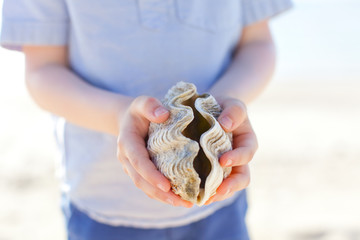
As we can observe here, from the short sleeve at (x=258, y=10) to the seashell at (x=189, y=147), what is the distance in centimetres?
62

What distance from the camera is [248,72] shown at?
5.41ft

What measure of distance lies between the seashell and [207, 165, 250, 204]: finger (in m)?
0.02

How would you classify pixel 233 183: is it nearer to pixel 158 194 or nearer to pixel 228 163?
pixel 228 163

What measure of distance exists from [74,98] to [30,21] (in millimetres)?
290

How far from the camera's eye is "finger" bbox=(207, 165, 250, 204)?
1.13 meters

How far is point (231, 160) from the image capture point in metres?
1.11

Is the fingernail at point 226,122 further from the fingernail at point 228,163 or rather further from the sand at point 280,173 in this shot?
the sand at point 280,173

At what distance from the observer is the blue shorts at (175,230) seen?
1.64 m

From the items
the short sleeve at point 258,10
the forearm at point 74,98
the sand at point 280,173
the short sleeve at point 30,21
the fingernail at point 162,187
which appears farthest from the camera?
the sand at point 280,173

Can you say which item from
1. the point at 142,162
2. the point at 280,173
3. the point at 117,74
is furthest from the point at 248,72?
the point at 280,173

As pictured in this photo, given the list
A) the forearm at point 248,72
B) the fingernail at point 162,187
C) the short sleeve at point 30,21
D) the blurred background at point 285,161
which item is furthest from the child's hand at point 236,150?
the blurred background at point 285,161

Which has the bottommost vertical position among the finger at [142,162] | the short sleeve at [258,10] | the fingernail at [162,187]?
the fingernail at [162,187]

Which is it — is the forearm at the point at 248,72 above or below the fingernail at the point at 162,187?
above

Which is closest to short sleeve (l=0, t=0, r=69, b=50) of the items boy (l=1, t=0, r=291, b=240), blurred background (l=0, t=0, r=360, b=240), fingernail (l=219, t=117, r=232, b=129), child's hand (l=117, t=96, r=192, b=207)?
boy (l=1, t=0, r=291, b=240)
